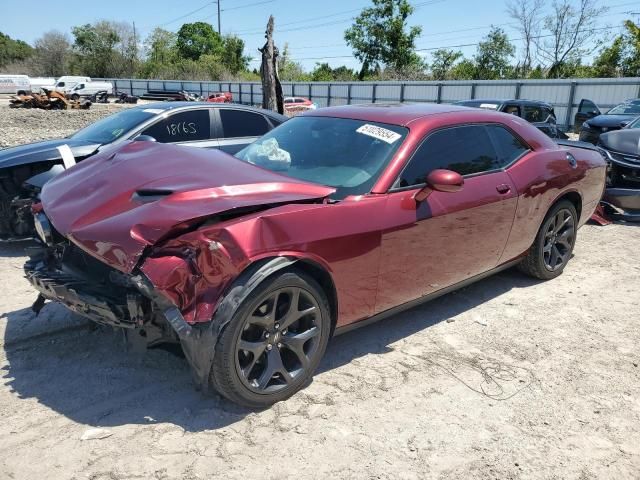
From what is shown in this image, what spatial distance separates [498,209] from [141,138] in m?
2.97

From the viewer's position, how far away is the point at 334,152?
144 inches

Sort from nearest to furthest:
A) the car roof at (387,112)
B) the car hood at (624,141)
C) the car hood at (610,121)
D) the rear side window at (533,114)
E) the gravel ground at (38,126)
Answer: the car roof at (387,112)
the car hood at (624,141)
the rear side window at (533,114)
the car hood at (610,121)
the gravel ground at (38,126)

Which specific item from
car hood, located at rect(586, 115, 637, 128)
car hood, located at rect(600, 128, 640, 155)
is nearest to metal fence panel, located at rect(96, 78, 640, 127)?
car hood, located at rect(586, 115, 637, 128)

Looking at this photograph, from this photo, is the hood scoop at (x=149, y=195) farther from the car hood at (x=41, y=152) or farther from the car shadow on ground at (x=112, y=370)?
the car hood at (x=41, y=152)

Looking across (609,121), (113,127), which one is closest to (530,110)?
(609,121)

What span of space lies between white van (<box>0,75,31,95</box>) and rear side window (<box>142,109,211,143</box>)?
1988 inches

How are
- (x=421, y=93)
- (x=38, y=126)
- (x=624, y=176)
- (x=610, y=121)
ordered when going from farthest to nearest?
1. (x=421, y=93)
2. (x=38, y=126)
3. (x=610, y=121)
4. (x=624, y=176)

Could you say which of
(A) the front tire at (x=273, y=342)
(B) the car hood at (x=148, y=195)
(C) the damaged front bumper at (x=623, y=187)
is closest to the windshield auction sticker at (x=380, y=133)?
(B) the car hood at (x=148, y=195)

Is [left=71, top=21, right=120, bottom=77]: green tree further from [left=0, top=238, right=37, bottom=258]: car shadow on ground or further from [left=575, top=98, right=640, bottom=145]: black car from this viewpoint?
[left=0, top=238, right=37, bottom=258]: car shadow on ground

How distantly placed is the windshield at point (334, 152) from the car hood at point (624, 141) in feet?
18.2

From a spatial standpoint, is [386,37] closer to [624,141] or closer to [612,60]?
[612,60]

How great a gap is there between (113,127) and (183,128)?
817 mm

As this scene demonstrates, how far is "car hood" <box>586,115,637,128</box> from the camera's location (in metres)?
12.6

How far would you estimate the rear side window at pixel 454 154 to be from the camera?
352 cm
